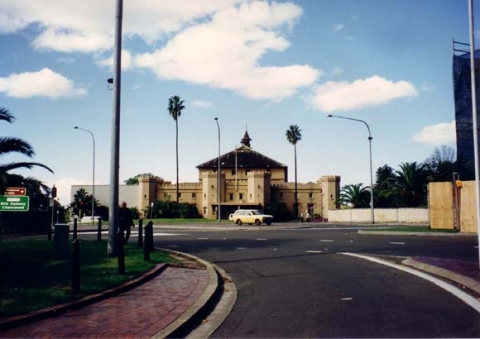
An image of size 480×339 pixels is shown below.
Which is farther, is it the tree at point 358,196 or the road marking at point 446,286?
the tree at point 358,196

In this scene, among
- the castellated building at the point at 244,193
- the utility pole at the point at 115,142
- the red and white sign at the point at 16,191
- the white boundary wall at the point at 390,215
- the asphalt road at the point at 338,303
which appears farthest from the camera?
the castellated building at the point at 244,193

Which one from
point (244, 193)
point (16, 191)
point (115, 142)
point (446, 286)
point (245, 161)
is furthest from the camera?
point (245, 161)

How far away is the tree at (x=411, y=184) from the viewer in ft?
178

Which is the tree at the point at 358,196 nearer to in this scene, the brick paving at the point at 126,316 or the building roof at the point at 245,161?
the building roof at the point at 245,161

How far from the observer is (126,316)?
239 inches

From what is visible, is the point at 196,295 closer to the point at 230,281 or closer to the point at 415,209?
the point at 230,281

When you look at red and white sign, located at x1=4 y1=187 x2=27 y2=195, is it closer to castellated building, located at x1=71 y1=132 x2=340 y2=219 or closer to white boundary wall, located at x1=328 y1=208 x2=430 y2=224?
white boundary wall, located at x1=328 y1=208 x2=430 y2=224

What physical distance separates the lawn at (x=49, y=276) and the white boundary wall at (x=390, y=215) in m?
38.0

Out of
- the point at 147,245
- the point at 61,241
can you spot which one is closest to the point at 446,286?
the point at 147,245

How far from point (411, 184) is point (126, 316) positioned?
5385cm

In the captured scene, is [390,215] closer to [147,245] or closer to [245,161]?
[245,161]

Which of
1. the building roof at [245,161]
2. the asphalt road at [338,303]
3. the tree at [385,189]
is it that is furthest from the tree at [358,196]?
the asphalt road at [338,303]

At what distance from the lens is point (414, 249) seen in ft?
49.7

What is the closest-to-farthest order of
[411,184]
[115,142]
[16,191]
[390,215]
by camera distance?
[115,142]
[16,191]
[390,215]
[411,184]
